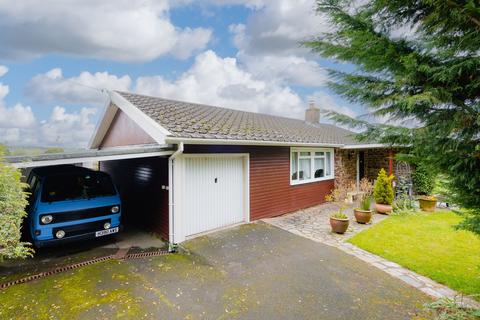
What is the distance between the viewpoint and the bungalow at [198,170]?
6344 millimetres

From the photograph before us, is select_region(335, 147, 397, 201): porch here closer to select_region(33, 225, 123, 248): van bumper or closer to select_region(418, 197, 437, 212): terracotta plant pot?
select_region(418, 197, 437, 212): terracotta plant pot

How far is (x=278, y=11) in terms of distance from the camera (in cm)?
925

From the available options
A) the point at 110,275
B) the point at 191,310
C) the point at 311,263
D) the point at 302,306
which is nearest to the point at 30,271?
the point at 110,275

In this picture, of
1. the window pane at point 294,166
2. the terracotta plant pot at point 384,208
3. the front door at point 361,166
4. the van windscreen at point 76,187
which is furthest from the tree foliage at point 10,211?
the front door at point 361,166

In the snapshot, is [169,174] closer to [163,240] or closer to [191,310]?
[163,240]

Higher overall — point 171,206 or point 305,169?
point 305,169

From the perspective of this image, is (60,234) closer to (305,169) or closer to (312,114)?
(305,169)

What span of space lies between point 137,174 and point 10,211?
4378 millimetres


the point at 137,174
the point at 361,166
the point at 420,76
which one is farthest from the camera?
the point at 361,166

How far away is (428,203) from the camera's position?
1045 cm

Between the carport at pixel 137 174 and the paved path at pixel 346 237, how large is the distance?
3.86m

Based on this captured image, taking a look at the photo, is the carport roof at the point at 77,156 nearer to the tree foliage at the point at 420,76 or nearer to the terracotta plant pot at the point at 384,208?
the tree foliage at the point at 420,76

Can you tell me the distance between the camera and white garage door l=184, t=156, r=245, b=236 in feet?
21.9

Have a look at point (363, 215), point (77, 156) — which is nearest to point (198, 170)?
point (77, 156)
